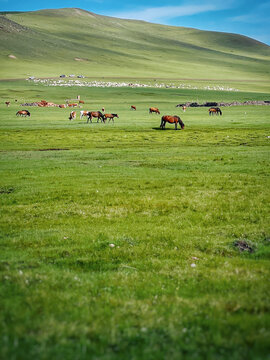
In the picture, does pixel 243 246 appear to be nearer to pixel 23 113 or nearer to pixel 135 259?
pixel 135 259

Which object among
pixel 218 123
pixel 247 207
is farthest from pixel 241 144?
pixel 247 207

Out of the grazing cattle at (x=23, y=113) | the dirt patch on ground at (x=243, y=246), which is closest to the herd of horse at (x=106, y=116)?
the grazing cattle at (x=23, y=113)

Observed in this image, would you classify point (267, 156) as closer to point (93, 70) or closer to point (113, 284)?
point (113, 284)

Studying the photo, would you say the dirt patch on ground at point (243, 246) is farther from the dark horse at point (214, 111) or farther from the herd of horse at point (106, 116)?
the dark horse at point (214, 111)

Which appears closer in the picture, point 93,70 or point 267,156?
point 267,156

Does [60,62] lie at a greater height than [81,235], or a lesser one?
greater

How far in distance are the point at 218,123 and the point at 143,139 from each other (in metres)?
16.6

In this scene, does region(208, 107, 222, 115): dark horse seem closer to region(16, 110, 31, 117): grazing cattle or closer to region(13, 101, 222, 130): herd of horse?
region(13, 101, 222, 130): herd of horse

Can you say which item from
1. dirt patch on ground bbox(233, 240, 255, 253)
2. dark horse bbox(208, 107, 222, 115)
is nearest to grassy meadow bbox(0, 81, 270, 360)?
dirt patch on ground bbox(233, 240, 255, 253)

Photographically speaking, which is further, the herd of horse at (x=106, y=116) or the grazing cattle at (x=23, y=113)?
the grazing cattle at (x=23, y=113)

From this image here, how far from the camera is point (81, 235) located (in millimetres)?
11008

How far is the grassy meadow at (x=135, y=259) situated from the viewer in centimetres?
538

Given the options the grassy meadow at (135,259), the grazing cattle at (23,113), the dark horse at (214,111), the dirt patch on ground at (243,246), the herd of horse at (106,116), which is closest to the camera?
the grassy meadow at (135,259)

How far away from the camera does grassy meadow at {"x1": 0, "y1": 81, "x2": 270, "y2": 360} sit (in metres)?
5.38
